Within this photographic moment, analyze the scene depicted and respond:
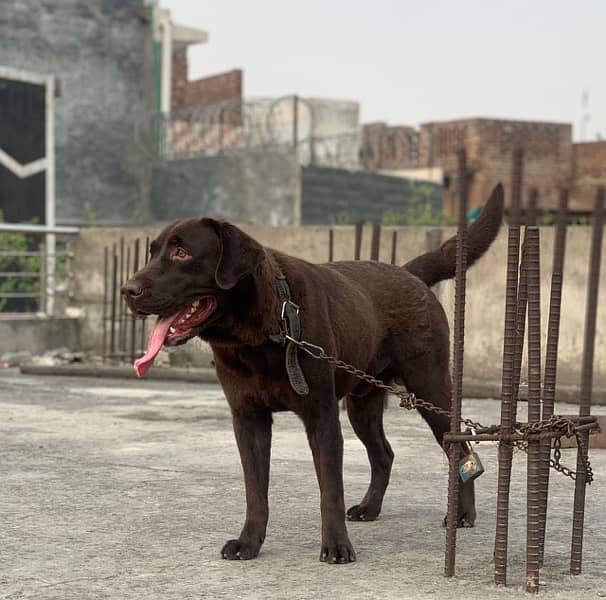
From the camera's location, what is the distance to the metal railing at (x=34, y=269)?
1552 centimetres

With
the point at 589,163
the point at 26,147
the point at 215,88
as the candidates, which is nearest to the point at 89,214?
the point at 26,147

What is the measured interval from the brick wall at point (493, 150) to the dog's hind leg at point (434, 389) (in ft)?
87.4

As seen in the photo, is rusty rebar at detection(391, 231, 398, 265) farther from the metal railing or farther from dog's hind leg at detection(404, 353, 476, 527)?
dog's hind leg at detection(404, 353, 476, 527)

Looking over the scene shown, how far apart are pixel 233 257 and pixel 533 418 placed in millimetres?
1304

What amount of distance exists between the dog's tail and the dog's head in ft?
4.81

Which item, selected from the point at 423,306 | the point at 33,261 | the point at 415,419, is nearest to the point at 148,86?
the point at 33,261

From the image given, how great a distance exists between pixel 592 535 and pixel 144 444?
377 centimetres

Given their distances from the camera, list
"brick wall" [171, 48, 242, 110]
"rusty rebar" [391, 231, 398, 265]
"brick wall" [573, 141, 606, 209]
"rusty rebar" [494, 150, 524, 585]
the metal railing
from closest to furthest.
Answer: "rusty rebar" [494, 150, 524, 585] < "rusty rebar" [391, 231, 398, 265] < the metal railing < "brick wall" [573, 141, 606, 209] < "brick wall" [171, 48, 242, 110]

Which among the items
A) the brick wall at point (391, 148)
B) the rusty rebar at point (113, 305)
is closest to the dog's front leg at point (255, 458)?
the rusty rebar at point (113, 305)

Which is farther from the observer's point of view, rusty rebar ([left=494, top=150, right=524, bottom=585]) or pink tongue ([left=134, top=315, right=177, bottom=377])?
pink tongue ([left=134, top=315, right=177, bottom=377])

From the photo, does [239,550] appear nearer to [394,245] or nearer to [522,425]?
[522,425]

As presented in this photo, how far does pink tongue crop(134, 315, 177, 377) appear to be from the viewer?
4.90 meters

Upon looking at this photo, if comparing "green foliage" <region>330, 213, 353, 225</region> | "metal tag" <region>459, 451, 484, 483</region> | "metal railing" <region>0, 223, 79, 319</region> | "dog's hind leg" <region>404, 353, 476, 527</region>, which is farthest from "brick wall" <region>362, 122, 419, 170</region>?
"metal tag" <region>459, 451, 484, 483</region>

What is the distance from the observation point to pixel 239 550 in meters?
5.16
